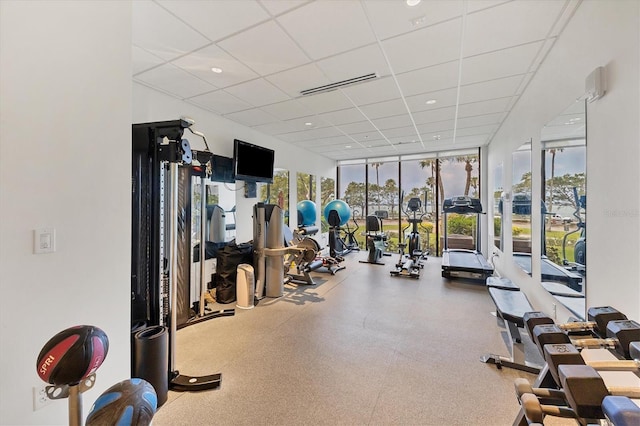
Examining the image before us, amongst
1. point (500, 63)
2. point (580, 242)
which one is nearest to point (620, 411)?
point (580, 242)

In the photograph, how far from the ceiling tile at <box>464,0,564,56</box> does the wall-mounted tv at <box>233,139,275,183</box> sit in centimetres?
377

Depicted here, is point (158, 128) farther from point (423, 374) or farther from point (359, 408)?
point (423, 374)

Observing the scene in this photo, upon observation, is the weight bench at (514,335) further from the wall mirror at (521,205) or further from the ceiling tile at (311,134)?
the ceiling tile at (311,134)

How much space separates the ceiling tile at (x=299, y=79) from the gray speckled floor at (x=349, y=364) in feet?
10.4

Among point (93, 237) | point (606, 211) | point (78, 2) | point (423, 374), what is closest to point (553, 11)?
point (606, 211)

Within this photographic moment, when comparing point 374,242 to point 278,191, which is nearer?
point 278,191

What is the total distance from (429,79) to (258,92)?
2310 millimetres

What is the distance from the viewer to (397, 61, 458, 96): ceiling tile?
10.4 feet

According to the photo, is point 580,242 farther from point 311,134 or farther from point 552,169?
point 311,134

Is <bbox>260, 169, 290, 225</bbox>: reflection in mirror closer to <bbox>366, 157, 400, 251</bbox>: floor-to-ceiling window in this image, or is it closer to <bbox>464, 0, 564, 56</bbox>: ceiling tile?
<bbox>366, 157, 400, 251</bbox>: floor-to-ceiling window

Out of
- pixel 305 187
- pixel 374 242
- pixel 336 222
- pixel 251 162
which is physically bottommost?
pixel 374 242

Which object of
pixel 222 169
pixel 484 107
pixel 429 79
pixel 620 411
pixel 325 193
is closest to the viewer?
pixel 620 411

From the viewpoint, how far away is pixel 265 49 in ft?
8.98

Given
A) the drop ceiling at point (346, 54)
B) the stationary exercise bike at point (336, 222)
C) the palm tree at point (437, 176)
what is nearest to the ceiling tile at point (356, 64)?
the drop ceiling at point (346, 54)
